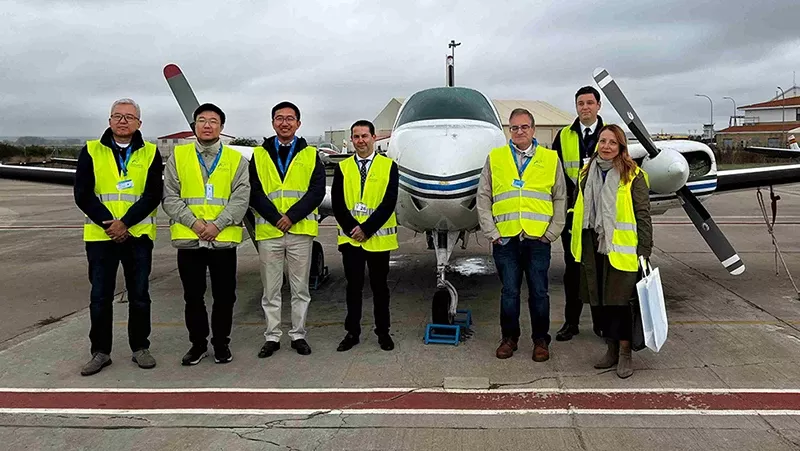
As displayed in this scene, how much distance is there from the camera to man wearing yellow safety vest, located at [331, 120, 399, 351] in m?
5.29

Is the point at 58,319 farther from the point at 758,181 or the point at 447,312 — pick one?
the point at 758,181

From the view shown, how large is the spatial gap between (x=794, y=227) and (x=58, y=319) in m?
15.5

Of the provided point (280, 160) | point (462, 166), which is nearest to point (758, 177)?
point (462, 166)

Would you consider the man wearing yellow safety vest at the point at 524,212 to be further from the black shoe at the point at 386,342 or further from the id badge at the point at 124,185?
the id badge at the point at 124,185

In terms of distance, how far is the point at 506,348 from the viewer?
17.1 feet

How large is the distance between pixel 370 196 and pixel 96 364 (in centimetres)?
266

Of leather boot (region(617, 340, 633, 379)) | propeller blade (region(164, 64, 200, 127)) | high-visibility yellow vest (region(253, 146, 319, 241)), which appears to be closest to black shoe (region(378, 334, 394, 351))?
high-visibility yellow vest (region(253, 146, 319, 241))

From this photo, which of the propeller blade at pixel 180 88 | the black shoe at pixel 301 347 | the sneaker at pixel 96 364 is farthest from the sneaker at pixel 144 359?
the propeller blade at pixel 180 88

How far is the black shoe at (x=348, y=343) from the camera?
542 cm

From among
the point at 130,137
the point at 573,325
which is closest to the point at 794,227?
the point at 573,325

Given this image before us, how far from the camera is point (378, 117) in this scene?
192ft

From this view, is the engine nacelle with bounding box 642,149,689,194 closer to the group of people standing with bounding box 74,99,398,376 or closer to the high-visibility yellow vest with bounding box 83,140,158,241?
the group of people standing with bounding box 74,99,398,376

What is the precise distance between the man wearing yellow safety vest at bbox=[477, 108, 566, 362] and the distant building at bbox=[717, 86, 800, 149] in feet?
216

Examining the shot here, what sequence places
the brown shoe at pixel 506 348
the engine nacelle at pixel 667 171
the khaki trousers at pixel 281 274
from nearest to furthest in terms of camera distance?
the brown shoe at pixel 506 348
the khaki trousers at pixel 281 274
the engine nacelle at pixel 667 171
